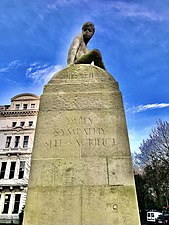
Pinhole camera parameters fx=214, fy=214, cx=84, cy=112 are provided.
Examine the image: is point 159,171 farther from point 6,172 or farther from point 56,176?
point 56,176

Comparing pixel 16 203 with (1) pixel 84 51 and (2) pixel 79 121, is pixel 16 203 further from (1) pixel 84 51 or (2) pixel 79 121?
(2) pixel 79 121

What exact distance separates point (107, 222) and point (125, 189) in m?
0.63

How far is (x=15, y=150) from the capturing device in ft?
133

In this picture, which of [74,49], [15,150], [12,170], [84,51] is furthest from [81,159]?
[12,170]

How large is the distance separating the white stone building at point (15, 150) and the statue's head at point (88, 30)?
3456cm

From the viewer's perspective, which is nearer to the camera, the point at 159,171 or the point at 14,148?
the point at 159,171

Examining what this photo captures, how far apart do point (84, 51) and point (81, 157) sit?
12.0 ft

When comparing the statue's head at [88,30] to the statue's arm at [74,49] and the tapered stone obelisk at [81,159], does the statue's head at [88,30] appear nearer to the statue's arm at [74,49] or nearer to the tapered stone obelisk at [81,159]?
the statue's arm at [74,49]

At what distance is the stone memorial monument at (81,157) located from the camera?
367 centimetres

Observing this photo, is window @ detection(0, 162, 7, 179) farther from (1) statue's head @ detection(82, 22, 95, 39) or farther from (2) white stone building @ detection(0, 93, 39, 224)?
(1) statue's head @ detection(82, 22, 95, 39)

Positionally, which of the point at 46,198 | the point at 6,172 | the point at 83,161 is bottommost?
the point at 46,198

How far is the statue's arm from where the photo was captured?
6.10 metres

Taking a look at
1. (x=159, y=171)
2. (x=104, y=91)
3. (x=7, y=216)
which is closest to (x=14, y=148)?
(x=7, y=216)

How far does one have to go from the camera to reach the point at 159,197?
4178 cm
